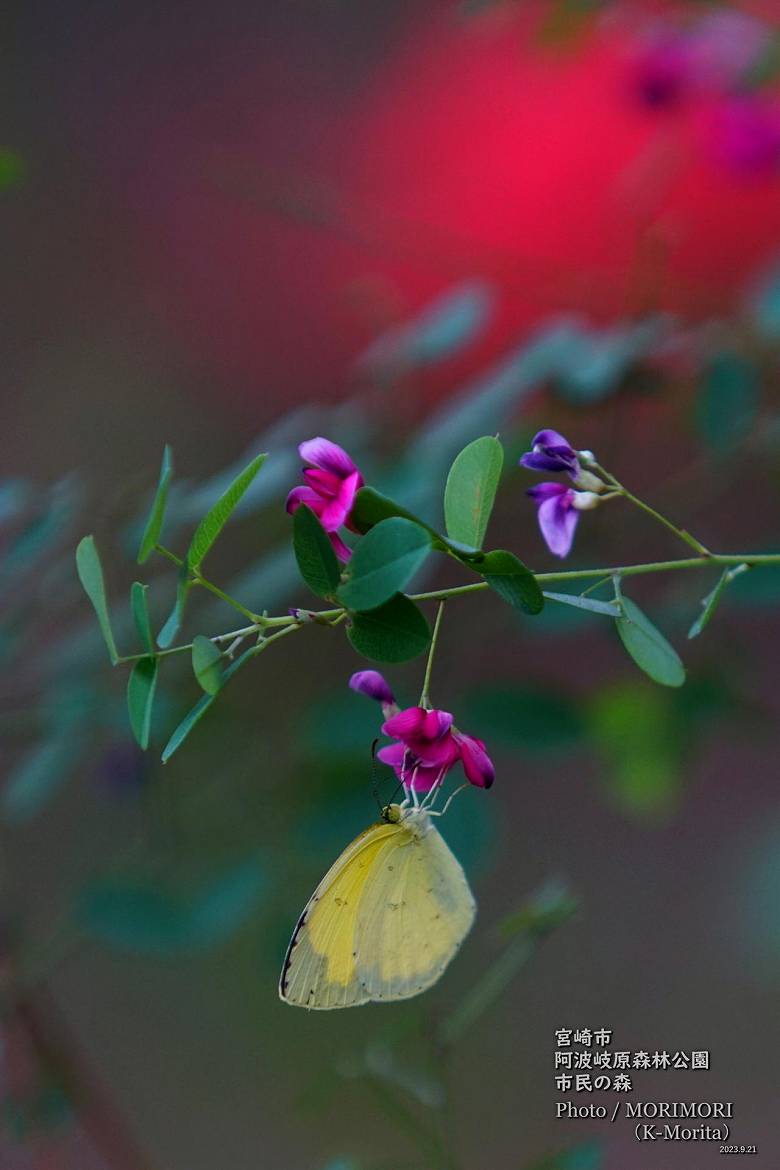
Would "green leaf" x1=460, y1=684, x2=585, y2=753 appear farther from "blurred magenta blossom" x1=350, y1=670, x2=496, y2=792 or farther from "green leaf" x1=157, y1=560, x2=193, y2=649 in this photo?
"green leaf" x1=157, y1=560, x2=193, y2=649

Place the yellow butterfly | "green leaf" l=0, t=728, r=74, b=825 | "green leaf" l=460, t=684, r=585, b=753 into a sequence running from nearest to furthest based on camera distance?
the yellow butterfly, "green leaf" l=0, t=728, r=74, b=825, "green leaf" l=460, t=684, r=585, b=753

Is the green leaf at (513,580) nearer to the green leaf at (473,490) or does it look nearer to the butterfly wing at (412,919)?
the green leaf at (473,490)

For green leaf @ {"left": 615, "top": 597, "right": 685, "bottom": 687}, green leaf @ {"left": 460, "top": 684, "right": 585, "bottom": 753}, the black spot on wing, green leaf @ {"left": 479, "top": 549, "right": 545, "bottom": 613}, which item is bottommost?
green leaf @ {"left": 460, "top": 684, "right": 585, "bottom": 753}

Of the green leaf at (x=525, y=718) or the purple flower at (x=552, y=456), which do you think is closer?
the purple flower at (x=552, y=456)

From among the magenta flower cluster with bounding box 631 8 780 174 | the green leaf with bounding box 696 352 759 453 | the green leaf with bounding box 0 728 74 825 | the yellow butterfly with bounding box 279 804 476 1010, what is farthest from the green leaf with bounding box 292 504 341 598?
the magenta flower cluster with bounding box 631 8 780 174

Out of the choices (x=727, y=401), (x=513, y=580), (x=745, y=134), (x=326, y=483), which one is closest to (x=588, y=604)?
(x=513, y=580)

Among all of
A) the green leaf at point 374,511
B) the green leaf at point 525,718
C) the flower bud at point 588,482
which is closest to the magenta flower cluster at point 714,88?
the green leaf at point 525,718

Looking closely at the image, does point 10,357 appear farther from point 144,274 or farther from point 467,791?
point 467,791
